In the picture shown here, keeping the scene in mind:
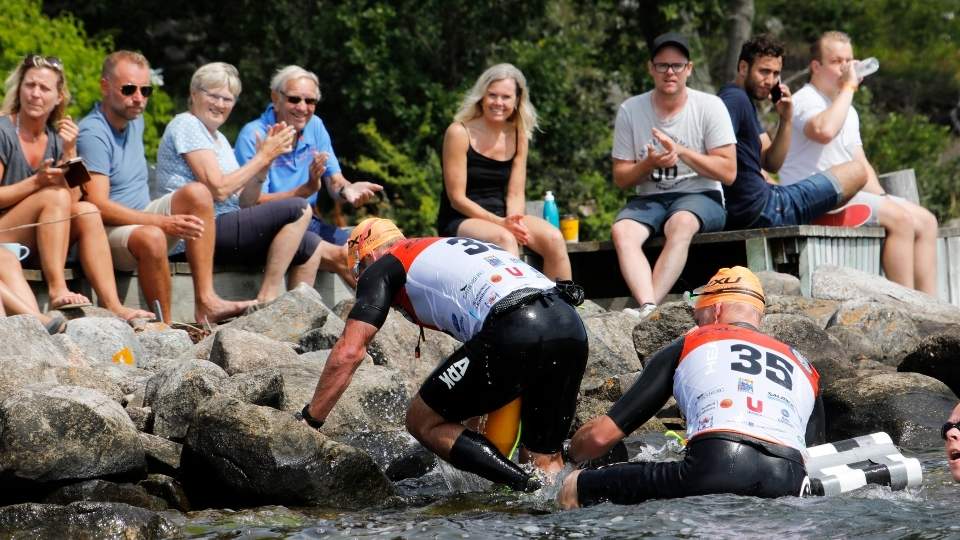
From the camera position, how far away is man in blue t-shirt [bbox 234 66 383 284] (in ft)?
37.1

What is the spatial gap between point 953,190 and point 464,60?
318 inches

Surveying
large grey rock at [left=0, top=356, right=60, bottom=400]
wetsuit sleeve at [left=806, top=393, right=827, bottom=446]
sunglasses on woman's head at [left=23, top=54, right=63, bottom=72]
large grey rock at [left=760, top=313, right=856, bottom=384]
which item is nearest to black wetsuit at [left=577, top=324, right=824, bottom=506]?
wetsuit sleeve at [left=806, top=393, right=827, bottom=446]

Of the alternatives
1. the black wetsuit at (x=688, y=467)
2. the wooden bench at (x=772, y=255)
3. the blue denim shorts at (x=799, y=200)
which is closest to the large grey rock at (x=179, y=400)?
the black wetsuit at (x=688, y=467)

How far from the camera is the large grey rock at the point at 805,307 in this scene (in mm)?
10430

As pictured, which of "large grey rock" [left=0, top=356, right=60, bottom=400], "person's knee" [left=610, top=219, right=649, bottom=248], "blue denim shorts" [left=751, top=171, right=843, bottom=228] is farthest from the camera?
"blue denim shorts" [left=751, top=171, right=843, bottom=228]

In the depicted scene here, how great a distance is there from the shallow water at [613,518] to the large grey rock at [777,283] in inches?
164

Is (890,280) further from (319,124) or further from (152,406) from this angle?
(152,406)

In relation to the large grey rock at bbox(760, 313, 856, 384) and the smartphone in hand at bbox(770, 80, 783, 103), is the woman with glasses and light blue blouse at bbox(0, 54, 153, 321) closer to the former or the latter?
the large grey rock at bbox(760, 313, 856, 384)

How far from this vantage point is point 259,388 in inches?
315

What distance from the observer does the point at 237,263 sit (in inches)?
444

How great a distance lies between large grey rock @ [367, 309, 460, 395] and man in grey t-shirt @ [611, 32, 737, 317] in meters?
1.70

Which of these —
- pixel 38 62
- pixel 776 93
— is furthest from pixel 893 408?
pixel 38 62

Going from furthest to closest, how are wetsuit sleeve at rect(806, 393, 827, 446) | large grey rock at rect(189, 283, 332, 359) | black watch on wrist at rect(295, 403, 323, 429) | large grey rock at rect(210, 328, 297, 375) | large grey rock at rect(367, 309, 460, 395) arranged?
large grey rock at rect(189, 283, 332, 359) → large grey rock at rect(367, 309, 460, 395) → large grey rock at rect(210, 328, 297, 375) → black watch on wrist at rect(295, 403, 323, 429) → wetsuit sleeve at rect(806, 393, 827, 446)

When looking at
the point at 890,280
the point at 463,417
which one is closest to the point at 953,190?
the point at 890,280
